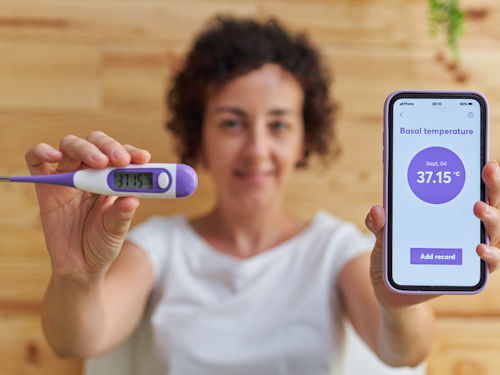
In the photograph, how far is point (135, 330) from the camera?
0.89 metres

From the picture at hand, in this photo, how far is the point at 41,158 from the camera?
50 centimetres

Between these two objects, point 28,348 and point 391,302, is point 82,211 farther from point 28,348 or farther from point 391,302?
point 28,348

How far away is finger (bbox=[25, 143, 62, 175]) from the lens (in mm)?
502

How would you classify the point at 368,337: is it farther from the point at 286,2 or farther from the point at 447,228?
the point at 286,2

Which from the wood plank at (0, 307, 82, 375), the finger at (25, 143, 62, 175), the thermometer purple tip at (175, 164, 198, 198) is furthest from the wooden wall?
the thermometer purple tip at (175, 164, 198, 198)

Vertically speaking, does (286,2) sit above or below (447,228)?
above

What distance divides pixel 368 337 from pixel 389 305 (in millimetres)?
222

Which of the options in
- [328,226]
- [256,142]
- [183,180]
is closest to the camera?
[183,180]

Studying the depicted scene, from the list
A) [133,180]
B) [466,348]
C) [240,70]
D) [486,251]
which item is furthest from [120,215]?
[466,348]

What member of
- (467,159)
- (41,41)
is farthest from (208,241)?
(467,159)

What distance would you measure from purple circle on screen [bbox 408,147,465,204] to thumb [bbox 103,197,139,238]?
0.81 feet

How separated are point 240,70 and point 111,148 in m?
0.41

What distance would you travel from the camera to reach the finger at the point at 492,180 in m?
0.46

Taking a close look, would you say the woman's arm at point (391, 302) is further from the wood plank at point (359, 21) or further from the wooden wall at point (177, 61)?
the wood plank at point (359, 21)
